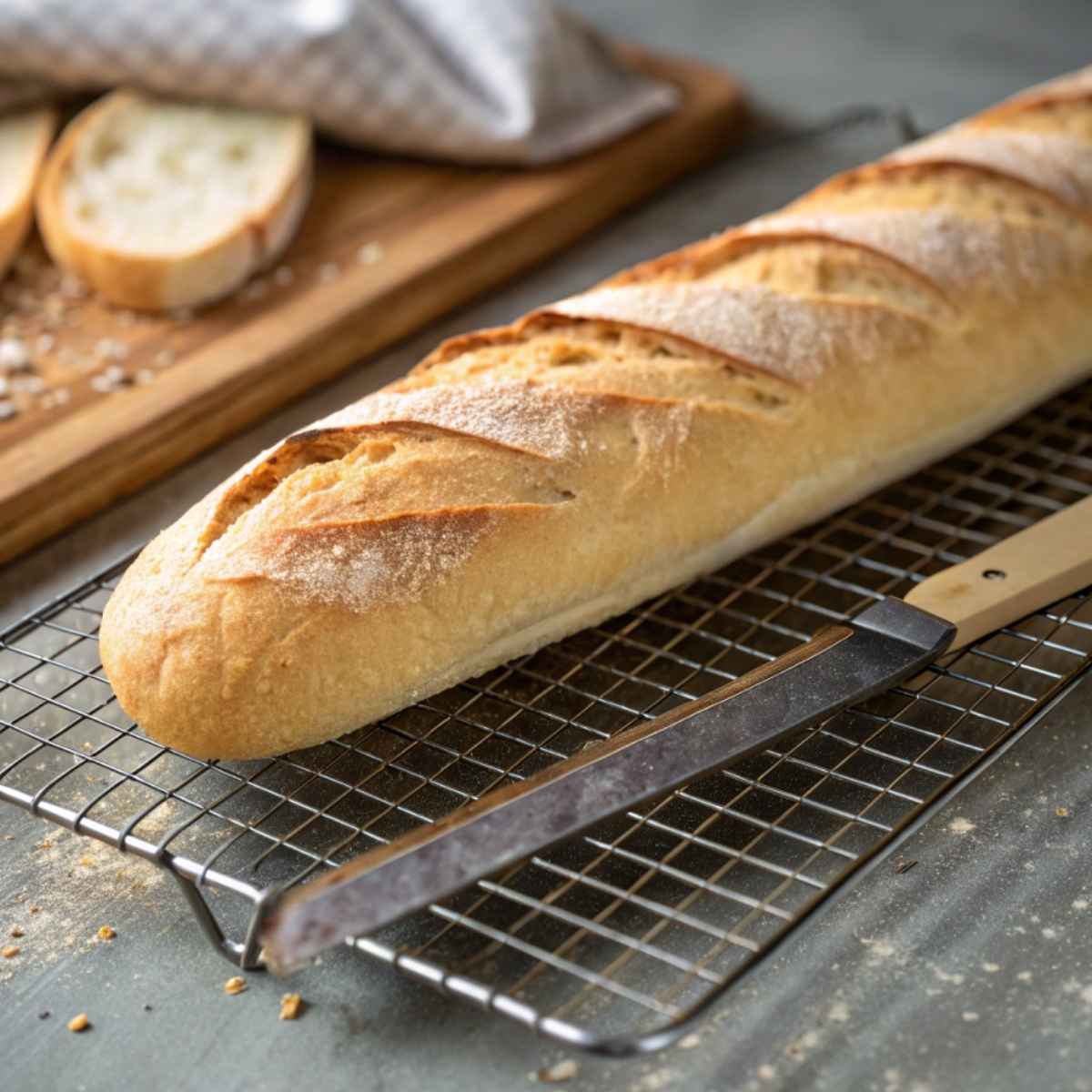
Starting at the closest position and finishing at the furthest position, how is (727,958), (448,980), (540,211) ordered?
(448,980)
(727,958)
(540,211)

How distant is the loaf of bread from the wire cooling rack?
6 cm

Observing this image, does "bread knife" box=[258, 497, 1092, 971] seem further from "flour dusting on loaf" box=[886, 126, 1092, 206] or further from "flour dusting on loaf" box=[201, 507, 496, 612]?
"flour dusting on loaf" box=[886, 126, 1092, 206]

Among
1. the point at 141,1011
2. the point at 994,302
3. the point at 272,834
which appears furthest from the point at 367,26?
the point at 141,1011

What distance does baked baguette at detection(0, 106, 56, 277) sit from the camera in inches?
96.1

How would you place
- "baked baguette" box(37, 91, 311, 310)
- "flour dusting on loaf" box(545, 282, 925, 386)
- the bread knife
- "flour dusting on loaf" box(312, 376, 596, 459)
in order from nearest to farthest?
the bread knife
"flour dusting on loaf" box(312, 376, 596, 459)
"flour dusting on loaf" box(545, 282, 925, 386)
"baked baguette" box(37, 91, 311, 310)

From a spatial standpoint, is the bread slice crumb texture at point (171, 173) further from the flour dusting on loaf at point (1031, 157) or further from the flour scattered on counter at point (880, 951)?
the flour scattered on counter at point (880, 951)

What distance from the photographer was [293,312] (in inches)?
93.0

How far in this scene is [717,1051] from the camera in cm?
127

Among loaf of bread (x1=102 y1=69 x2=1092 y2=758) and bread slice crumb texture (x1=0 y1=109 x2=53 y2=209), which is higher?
bread slice crumb texture (x1=0 y1=109 x2=53 y2=209)

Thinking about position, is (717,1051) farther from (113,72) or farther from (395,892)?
(113,72)

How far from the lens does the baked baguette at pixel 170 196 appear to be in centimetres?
238

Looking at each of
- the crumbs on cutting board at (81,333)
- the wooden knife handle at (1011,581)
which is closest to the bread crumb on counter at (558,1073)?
the wooden knife handle at (1011,581)

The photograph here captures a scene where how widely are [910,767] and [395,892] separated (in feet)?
1.68

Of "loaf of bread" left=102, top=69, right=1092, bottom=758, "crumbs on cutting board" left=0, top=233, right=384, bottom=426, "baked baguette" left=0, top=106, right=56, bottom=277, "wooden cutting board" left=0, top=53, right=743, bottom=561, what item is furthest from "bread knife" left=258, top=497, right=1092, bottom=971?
"baked baguette" left=0, top=106, right=56, bottom=277
